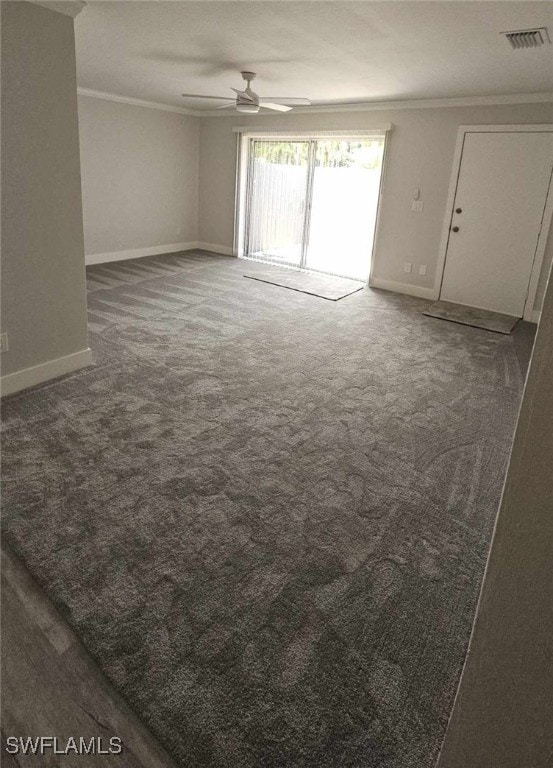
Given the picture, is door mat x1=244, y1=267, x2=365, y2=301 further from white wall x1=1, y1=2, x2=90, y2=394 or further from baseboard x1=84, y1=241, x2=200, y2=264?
white wall x1=1, y1=2, x2=90, y2=394

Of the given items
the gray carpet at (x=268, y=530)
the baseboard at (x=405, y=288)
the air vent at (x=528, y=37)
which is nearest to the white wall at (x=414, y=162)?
the baseboard at (x=405, y=288)

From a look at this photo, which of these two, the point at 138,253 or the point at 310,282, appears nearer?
the point at 310,282

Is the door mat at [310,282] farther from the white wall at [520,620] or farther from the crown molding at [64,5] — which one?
the white wall at [520,620]

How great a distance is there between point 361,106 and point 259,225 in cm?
251

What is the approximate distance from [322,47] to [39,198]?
2.33m

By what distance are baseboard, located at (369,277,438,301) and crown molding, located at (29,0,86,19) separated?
4669 millimetres

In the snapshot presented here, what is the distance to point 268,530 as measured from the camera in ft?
6.81

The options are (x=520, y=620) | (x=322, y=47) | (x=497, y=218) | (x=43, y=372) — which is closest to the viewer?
(x=520, y=620)

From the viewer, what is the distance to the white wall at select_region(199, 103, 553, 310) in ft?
17.7

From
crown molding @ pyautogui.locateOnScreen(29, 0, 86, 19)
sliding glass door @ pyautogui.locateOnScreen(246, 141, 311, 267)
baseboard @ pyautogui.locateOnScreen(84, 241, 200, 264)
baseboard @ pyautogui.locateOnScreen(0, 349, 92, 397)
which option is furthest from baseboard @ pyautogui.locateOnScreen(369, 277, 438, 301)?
crown molding @ pyautogui.locateOnScreen(29, 0, 86, 19)

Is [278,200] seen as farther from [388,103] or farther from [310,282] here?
[388,103]

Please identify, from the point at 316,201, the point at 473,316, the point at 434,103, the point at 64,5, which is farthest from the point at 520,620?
the point at 316,201

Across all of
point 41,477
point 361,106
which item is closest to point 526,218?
point 361,106

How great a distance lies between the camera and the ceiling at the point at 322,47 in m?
2.78
